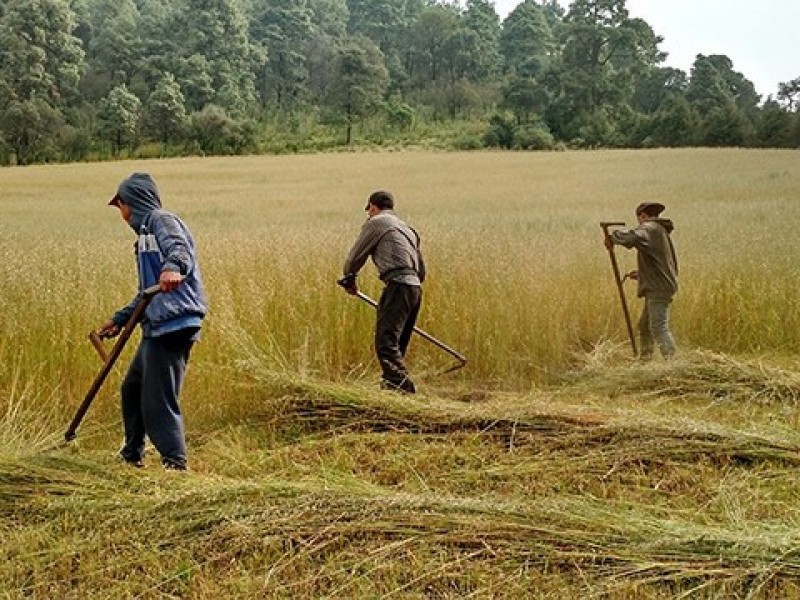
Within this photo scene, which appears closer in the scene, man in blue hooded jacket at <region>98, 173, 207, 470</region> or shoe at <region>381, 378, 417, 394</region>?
man in blue hooded jacket at <region>98, 173, 207, 470</region>

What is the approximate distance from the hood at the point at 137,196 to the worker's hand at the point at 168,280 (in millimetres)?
364

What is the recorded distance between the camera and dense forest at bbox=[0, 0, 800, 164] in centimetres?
1912

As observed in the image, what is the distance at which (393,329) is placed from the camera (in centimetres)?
450

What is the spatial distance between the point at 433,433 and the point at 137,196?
1725 mm

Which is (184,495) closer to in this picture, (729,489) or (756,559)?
(756,559)

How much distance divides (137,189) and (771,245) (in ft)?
18.9

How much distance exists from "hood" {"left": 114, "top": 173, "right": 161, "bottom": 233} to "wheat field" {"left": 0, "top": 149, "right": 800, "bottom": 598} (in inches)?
38.6

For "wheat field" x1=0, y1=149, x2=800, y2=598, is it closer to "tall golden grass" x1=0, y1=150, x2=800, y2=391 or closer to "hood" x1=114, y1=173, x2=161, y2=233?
"tall golden grass" x1=0, y1=150, x2=800, y2=391

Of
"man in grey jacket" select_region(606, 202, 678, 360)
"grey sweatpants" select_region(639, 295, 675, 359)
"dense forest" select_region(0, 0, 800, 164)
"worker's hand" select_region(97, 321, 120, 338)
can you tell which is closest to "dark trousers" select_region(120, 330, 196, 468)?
"worker's hand" select_region(97, 321, 120, 338)

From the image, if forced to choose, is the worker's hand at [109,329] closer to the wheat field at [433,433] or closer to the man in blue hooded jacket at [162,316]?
the man in blue hooded jacket at [162,316]

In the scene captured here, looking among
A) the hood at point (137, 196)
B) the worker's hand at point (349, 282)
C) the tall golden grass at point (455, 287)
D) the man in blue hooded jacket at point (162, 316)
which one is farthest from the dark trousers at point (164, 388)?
the worker's hand at point (349, 282)

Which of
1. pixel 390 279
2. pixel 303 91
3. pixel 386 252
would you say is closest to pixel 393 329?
pixel 390 279

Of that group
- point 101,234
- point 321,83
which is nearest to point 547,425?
point 101,234

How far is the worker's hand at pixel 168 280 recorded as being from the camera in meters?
2.85
